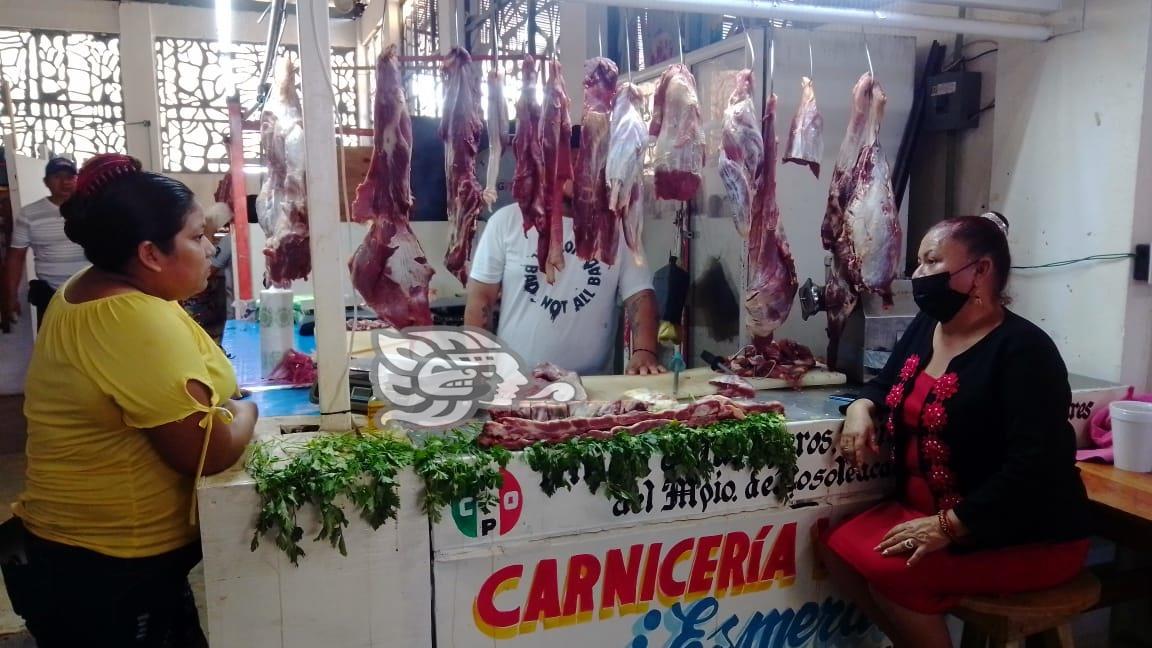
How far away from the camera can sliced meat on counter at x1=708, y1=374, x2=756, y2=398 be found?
258 centimetres

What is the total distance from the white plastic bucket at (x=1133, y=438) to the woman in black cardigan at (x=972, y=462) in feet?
1.97

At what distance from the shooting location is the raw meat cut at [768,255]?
113 inches

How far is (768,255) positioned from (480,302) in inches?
47.5

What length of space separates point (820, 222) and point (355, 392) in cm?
218

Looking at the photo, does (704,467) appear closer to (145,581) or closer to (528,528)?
(528,528)

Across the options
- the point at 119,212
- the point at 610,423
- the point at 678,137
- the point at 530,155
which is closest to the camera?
the point at 119,212

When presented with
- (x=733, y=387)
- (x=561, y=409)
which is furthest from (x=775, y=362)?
(x=561, y=409)

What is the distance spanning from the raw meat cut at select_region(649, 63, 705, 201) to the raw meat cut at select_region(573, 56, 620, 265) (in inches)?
7.6

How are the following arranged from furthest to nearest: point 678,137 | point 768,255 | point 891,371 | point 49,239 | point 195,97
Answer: point 195,97, point 49,239, point 768,255, point 678,137, point 891,371

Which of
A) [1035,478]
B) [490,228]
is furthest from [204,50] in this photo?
[1035,478]

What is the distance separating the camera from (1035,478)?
2.00 metres

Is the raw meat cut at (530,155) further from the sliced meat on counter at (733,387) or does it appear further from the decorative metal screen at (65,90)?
the decorative metal screen at (65,90)

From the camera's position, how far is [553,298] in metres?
3.19
